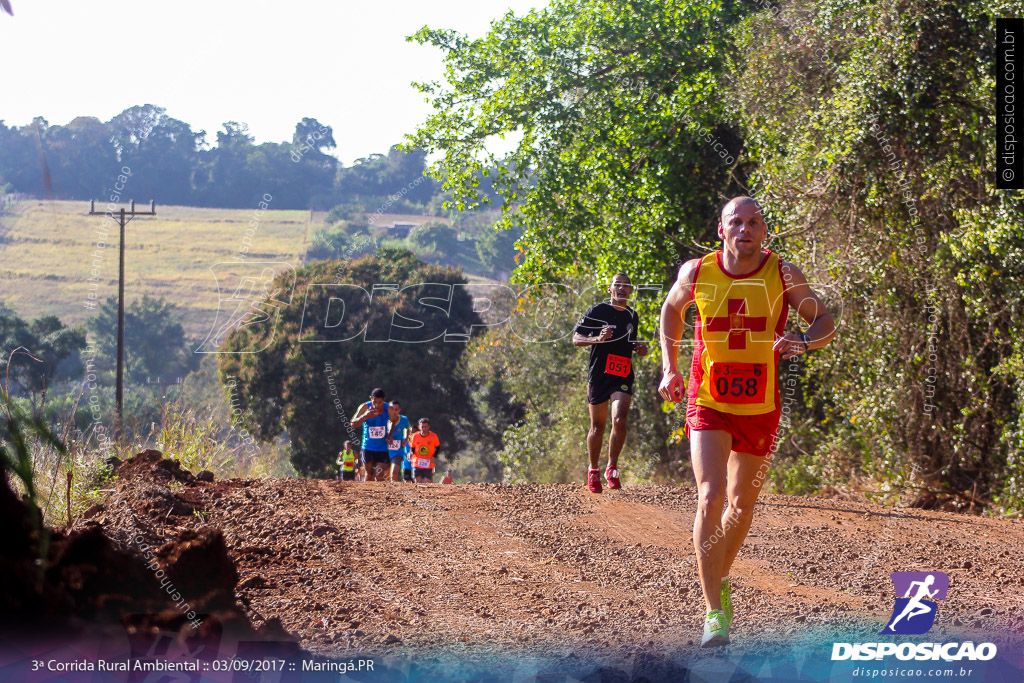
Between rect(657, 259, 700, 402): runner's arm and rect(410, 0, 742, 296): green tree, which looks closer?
rect(657, 259, 700, 402): runner's arm

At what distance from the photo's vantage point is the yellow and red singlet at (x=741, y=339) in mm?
4359

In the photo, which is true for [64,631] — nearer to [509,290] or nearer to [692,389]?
[692,389]

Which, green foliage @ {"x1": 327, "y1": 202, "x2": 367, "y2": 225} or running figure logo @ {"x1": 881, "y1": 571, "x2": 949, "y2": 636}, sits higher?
green foliage @ {"x1": 327, "y1": 202, "x2": 367, "y2": 225}

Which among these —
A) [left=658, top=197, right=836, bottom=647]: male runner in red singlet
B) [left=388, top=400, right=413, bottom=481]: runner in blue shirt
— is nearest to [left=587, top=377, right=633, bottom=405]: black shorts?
[left=658, top=197, right=836, bottom=647]: male runner in red singlet

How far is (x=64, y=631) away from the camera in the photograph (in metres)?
2.98

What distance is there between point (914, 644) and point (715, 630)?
2.91 feet

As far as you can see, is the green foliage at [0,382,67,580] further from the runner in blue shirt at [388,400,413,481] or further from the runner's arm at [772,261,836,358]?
the runner in blue shirt at [388,400,413,481]

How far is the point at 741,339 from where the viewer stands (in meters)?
4.38

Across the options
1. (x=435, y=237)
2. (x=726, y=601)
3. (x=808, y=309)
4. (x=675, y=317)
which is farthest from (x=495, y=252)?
(x=726, y=601)

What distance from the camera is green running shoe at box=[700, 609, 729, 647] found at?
3.97 meters

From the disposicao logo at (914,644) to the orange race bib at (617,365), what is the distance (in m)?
3.81

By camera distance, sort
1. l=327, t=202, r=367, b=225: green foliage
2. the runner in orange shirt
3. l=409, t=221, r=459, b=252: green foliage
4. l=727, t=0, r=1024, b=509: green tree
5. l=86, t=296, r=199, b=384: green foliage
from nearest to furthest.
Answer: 1. l=727, t=0, r=1024, b=509: green tree
2. the runner in orange shirt
3. l=86, t=296, r=199, b=384: green foliage
4. l=409, t=221, r=459, b=252: green foliage
5. l=327, t=202, r=367, b=225: green foliage

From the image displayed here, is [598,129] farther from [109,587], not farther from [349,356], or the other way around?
[349,356]

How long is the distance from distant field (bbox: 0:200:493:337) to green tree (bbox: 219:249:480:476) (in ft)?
40.0
